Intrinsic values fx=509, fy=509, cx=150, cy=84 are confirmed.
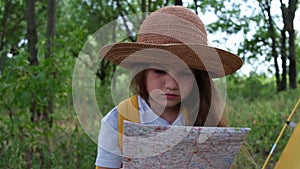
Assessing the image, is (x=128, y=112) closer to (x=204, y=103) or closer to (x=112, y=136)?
(x=112, y=136)

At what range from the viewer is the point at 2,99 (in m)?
2.84

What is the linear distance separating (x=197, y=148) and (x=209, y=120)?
380 millimetres

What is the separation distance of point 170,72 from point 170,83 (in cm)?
3

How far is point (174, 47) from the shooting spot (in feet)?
4.83

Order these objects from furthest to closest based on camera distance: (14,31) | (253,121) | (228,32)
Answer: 1. (14,31)
2. (253,121)
3. (228,32)

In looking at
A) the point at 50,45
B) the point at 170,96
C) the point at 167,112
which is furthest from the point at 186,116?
the point at 50,45

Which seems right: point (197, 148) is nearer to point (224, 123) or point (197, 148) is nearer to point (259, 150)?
point (224, 123)

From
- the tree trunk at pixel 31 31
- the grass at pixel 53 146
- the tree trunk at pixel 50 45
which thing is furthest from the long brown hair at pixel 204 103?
the tree trunk at pixel 31 31

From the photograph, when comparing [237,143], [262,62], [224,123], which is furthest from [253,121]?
[237,143]

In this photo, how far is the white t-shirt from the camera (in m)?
A: 1.58

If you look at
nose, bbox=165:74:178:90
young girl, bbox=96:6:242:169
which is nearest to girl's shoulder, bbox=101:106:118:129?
young girl, bbox=96:6:242:169

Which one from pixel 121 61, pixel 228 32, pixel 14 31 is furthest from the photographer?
pixel 14 31

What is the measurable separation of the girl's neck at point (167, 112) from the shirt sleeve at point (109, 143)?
13 centimetres

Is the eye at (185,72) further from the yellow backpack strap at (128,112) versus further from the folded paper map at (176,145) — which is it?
the folded paper map at (176,145)
